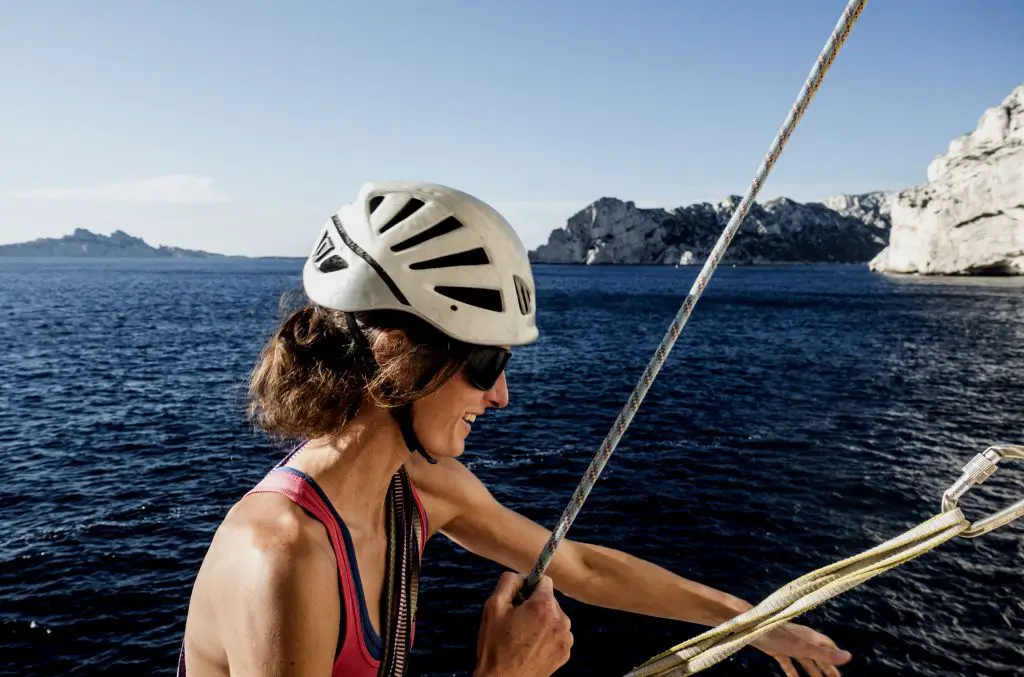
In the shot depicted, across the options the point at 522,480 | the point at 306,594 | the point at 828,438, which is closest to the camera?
the point at 306,594

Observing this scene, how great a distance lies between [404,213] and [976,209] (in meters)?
135

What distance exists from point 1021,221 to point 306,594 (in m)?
131

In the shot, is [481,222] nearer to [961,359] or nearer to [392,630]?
[392,630]

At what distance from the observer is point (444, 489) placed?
299 cm

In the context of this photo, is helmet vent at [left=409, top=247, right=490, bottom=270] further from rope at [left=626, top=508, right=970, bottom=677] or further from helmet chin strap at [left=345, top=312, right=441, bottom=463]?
rope at [left=626, top=508, right=970, bottom=677]

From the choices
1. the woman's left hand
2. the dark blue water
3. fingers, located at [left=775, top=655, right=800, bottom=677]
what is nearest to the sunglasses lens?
the dark blue water

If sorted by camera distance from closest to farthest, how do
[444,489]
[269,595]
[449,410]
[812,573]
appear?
[269,595], [812,573], [449,410], [444,489]

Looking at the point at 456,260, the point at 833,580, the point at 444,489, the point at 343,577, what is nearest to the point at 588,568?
the point at 444,489

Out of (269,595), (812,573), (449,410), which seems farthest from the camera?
(449,410)

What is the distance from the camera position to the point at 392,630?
7.79ft

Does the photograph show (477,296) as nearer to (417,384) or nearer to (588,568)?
(417,384)

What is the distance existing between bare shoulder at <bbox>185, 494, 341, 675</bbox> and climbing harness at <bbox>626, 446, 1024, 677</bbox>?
36.9 inches

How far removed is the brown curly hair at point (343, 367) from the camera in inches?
89.2

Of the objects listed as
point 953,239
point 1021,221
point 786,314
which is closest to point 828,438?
point 786,314
